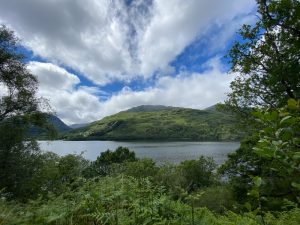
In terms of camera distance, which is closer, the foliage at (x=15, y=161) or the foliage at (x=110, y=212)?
the foliage at (x=110, y=212)

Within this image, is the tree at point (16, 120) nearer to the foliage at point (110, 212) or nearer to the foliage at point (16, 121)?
the foliage at point (16, 121)

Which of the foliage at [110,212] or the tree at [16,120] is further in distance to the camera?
the tree at [16,120]

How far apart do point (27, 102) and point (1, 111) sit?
1703 mm

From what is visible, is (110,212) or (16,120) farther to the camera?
(16,120)

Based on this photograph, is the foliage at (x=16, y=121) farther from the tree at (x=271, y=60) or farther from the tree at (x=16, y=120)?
the tree at (x=271, y=60)

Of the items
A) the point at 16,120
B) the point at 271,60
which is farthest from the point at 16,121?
the point at 271,60

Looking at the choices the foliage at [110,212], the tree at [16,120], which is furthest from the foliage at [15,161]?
the foliage at [110,212]

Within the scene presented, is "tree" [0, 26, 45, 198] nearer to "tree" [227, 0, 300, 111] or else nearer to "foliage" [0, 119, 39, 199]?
"foliage" [0, 119, 39, 199]

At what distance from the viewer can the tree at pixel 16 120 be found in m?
16.3

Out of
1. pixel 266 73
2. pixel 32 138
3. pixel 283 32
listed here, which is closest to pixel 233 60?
pixel 266 73

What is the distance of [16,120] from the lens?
58.8 ft

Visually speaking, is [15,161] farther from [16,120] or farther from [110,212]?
[110,212]

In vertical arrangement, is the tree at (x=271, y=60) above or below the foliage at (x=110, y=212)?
above

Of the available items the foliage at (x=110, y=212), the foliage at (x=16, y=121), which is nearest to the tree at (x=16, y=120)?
the foliage at (x=16, y=121)
